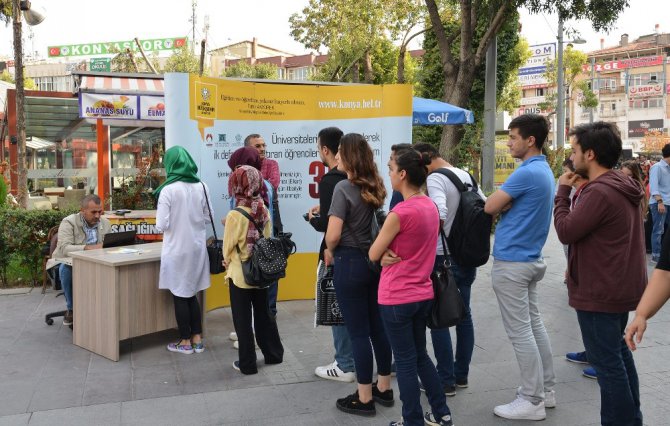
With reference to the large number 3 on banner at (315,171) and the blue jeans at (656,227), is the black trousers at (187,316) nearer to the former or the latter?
the large number 3 on banner at (315,171)

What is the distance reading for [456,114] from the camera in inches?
395

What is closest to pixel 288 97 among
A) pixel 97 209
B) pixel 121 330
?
pixel 97 209

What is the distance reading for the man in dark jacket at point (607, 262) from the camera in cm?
308

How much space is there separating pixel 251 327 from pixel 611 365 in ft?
8.51

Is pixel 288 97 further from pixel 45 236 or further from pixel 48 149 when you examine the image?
pixel 48 149

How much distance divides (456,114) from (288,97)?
14.0 ft

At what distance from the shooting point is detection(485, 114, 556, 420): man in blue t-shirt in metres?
3.64

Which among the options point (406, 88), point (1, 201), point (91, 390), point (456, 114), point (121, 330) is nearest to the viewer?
point (91, 390)

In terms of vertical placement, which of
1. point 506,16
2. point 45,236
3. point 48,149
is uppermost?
point 506,16

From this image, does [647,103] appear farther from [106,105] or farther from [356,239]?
[356,239]

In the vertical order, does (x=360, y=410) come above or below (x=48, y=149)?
below

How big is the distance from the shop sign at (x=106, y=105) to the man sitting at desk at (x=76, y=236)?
334 cm

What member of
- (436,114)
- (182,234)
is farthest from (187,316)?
(436,114)

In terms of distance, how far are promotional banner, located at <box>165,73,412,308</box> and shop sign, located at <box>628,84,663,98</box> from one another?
232 feet
